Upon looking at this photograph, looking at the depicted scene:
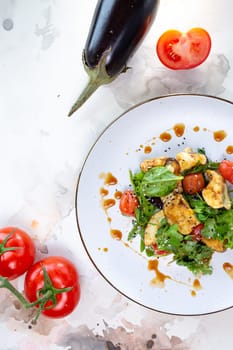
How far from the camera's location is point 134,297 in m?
1.84

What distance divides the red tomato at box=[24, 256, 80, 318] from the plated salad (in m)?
0.25

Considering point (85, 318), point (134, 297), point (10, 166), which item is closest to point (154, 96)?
point (10, 166)

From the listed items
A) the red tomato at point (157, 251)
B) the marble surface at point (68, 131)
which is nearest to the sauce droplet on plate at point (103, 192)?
the marble surface at point (68, 131)

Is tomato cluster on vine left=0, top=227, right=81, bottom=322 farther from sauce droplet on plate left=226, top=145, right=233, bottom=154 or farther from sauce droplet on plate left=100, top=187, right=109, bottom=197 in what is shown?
sauce droplet on plate left=226, top=145, right=233, bottom=154

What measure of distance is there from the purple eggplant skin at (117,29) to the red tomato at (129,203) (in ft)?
1.27

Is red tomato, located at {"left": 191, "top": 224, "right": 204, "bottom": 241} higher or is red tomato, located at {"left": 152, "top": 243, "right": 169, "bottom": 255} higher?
red tomato, located at {"left": 191, "top": 224, "right": 204, "bottom": 241}

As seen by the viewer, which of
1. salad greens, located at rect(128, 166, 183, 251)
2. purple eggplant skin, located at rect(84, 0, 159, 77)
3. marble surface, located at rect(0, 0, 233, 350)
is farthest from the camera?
marble surface, located at rect(0, 0, 233, 350)

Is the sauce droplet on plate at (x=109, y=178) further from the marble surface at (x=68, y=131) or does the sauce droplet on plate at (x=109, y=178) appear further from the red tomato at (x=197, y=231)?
the red tomato at (x=197, y=231)

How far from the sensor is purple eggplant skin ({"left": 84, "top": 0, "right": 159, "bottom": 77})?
1625 mm

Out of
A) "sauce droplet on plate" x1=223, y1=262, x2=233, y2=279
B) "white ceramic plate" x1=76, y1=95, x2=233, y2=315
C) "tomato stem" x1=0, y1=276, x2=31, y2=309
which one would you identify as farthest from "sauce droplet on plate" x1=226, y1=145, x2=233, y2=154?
"tomato stem" x1=0, y1=276, x2=31, y2=309

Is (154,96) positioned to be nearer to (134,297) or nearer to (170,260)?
(170,260)

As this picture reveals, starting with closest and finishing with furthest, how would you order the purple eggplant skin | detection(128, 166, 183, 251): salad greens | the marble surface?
the purple eggplant skin, detection(128, 166, 183, 251): salad greens, the marble surface

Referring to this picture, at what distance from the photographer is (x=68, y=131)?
6.15ft

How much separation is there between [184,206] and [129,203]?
171mm
